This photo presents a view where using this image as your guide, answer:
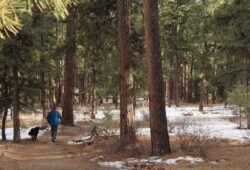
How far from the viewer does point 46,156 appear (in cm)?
1745

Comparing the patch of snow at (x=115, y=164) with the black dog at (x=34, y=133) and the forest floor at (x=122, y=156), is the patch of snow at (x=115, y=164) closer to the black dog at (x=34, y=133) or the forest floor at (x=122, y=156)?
the forest floor at (x=122, y=156)

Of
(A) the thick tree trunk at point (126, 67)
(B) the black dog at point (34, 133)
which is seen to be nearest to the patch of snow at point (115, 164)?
(A) the thick tree trunk at point (126, 67)

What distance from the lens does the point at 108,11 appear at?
19000 millimetres

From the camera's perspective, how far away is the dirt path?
47.1 ft

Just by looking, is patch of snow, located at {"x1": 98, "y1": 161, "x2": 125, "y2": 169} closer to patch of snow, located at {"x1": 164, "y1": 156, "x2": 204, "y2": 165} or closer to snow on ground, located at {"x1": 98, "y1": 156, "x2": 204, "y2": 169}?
snow on ground, located at {"x1": 98, "y1": 156, "x2": 204, "y2": 169}

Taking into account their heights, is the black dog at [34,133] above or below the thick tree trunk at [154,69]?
below

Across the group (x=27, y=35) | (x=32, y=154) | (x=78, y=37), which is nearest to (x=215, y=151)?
(x=32, y=154)

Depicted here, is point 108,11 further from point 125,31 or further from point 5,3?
point 5,3

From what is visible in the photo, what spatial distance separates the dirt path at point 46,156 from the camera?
1437 centimetres

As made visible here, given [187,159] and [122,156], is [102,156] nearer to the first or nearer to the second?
[122,156]

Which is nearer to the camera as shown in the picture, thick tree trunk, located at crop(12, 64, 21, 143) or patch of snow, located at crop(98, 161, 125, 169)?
patch of snow, located at crop(98, 161, 125, 169)

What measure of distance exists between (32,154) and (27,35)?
5854 millimetres

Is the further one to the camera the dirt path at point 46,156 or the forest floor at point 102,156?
A: the dirt path at point 46,156

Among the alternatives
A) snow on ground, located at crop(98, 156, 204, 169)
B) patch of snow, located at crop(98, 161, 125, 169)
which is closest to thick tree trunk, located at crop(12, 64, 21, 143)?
patch of snow, located at crop(98, 161, 125, 169)
